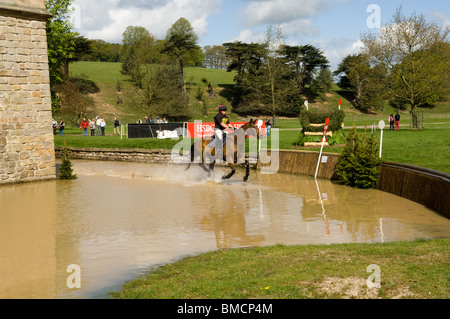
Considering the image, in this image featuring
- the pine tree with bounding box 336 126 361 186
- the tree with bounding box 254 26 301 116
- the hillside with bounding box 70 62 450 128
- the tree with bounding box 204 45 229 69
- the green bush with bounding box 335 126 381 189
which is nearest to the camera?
the green bush with bounding box 335 126 381 189

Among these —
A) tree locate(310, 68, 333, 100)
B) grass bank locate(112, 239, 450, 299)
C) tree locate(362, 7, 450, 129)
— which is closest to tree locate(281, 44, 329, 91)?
tree locate(310, 68, 333, 100)

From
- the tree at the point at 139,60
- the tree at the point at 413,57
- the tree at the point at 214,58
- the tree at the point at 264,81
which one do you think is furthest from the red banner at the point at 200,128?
the tree at the point at 214,58

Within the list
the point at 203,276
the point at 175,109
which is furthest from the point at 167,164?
the point at 175,109

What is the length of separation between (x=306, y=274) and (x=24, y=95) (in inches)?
673

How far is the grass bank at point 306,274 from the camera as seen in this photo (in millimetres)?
5516

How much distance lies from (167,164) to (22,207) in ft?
44.1

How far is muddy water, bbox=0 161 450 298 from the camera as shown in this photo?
7949 millimetres

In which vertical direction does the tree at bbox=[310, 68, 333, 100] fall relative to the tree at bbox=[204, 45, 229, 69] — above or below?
below

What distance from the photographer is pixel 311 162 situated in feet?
68.8

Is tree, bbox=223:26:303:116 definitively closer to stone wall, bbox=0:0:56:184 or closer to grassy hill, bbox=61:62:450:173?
grassy hill, bbox=61:62:450:173

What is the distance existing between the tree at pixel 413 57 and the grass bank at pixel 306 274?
119 feet

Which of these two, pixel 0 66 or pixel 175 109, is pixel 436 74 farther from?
pixel 175 109

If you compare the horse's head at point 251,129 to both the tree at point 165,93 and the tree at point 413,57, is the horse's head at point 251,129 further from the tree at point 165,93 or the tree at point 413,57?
the tree at point 165,93

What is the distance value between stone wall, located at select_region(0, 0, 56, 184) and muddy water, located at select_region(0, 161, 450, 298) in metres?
1.66
